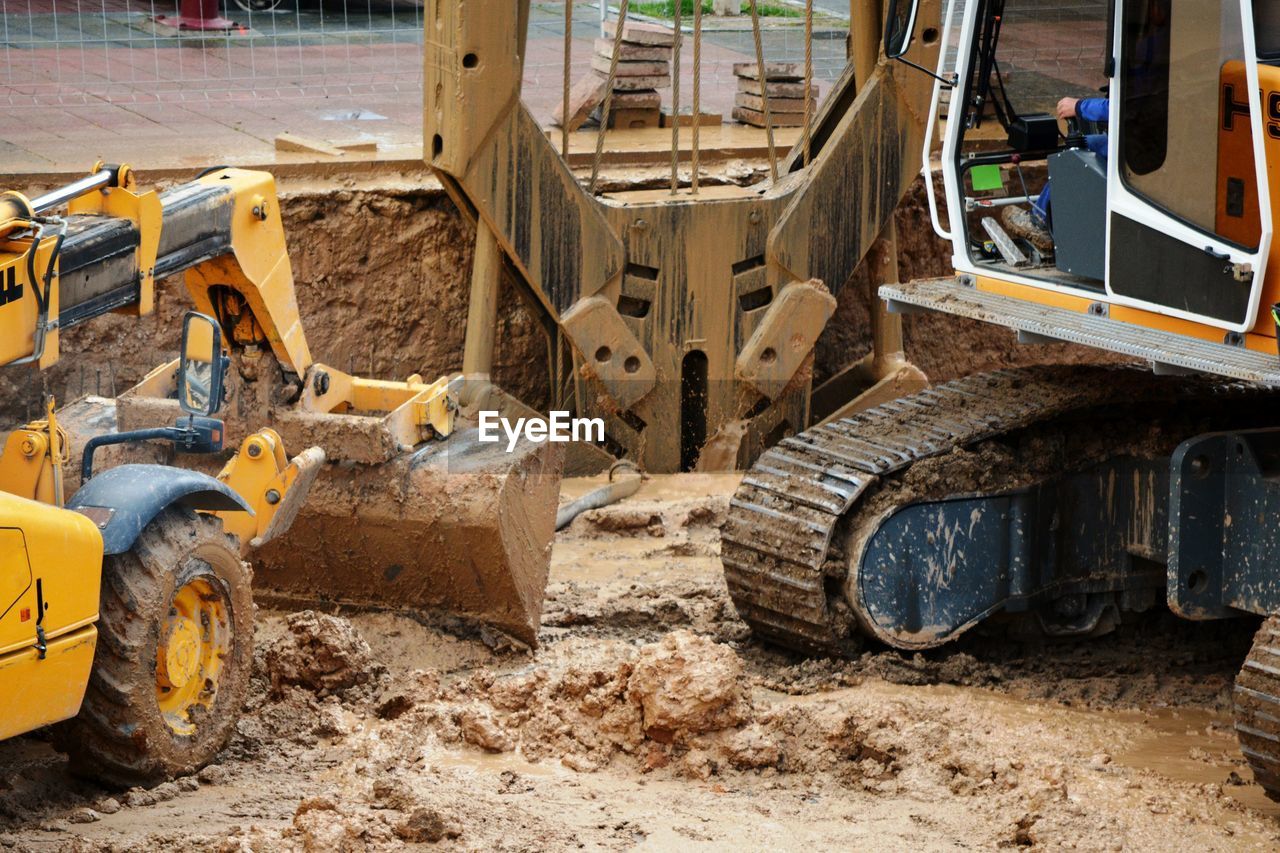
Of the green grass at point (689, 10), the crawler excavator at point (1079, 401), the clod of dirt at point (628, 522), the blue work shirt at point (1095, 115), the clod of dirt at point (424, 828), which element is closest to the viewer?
the clod of dirt at point (424, 828)

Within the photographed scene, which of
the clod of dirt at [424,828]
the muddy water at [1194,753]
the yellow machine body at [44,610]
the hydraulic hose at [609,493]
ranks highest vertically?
the yellow machine body at [44,610]

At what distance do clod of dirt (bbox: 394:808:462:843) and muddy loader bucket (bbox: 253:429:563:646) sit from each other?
1445 mm

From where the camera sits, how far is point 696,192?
27.4 ft

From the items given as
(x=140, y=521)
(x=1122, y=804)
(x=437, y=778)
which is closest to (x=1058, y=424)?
(x=1122, y=804)

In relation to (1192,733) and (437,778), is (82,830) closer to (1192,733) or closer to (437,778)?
(437,778)

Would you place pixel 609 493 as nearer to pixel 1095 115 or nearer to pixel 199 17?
pixel 1095 115

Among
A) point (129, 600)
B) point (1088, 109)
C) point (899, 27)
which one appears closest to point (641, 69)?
point (899, 27)

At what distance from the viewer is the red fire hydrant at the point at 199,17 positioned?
12211 mm

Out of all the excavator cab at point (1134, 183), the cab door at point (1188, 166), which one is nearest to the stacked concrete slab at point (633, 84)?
the excavator cab at point (1134, 183)

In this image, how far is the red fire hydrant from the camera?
1221cm

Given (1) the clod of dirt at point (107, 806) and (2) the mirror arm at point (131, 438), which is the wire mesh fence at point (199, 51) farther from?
(1) the clod of dirt at point (107, 806)

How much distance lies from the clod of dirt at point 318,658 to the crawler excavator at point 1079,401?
1.22 metres

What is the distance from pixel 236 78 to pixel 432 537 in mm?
6503

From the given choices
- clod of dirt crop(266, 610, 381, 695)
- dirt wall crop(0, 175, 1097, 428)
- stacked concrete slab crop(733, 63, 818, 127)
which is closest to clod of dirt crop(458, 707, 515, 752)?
clod of dirt crop(266, 610, 381, 695)
